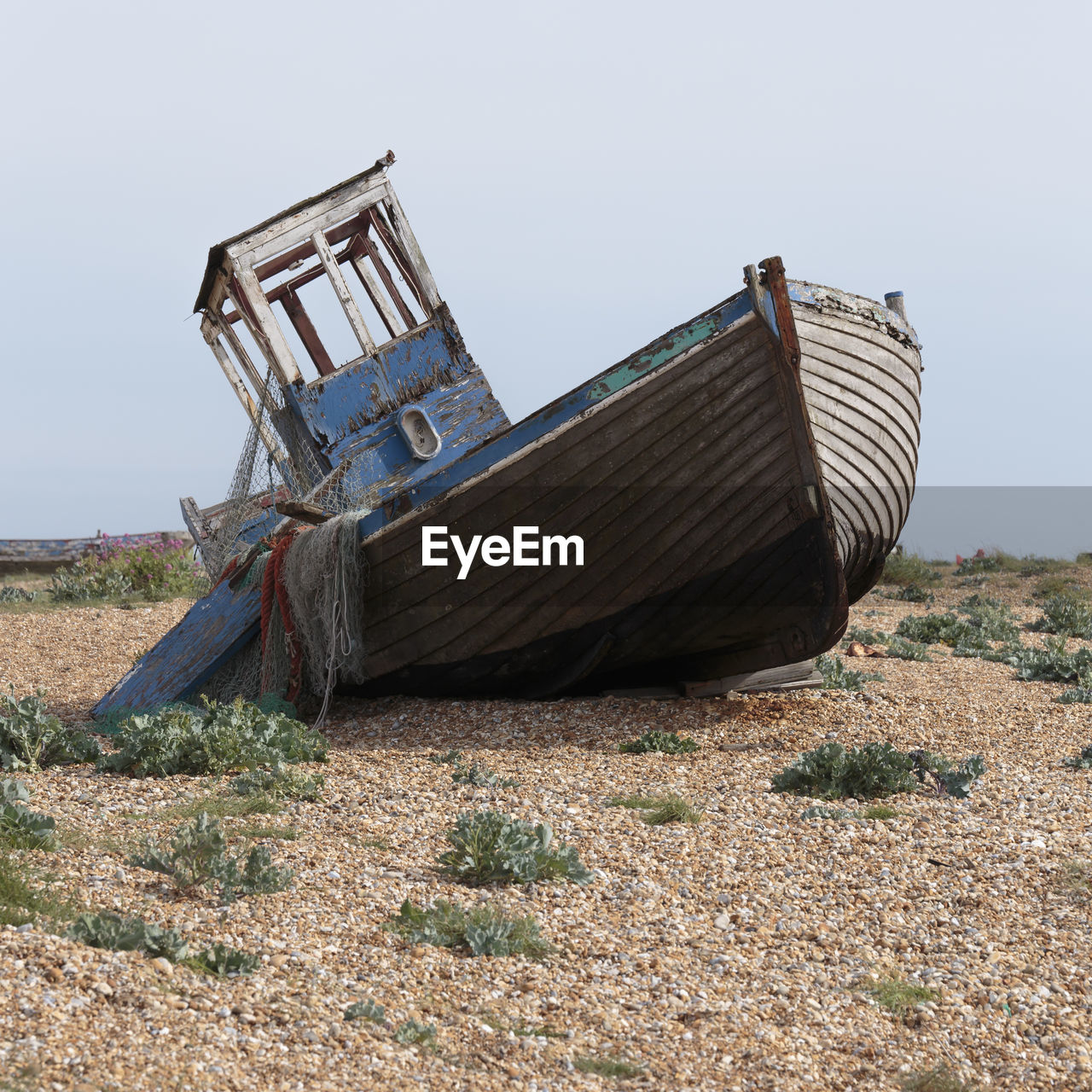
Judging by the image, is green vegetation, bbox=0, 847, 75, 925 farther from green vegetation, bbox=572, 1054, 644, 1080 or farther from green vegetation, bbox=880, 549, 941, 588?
green vegetation, bbox=880, 549, 941, 588

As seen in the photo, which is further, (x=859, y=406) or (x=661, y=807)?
(x=859, y=406)

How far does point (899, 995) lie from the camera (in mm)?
3521

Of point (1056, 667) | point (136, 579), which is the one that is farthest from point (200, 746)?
point (136, 579)

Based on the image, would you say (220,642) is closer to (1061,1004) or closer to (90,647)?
(90,647)

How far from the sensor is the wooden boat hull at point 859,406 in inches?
272

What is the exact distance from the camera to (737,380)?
21.8ft

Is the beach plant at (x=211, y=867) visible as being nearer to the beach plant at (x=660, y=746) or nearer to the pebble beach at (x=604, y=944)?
the pebble beach at (x=604, y=944)

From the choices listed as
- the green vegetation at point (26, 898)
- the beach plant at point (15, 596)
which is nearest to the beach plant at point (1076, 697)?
the green vegetation at point (26, 898)

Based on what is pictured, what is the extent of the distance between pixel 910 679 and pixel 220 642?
216 inches

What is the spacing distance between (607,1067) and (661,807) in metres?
2.23

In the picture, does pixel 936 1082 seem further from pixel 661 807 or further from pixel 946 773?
pixel 946 773

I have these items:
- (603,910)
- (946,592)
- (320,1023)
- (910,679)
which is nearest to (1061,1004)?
(603,910)

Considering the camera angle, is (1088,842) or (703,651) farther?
(703,651)

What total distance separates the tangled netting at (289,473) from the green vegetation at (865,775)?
331 centimetres
